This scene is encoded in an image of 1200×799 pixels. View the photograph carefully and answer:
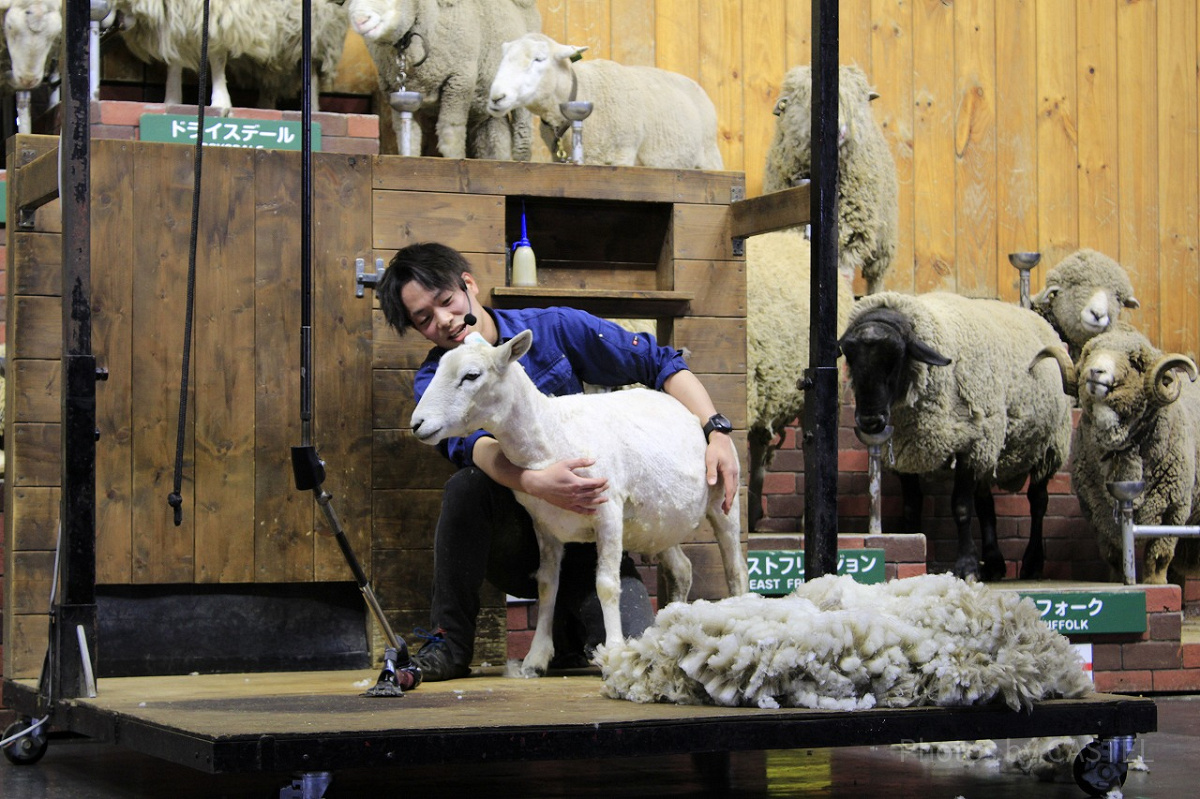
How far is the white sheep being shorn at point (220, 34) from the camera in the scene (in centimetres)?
558

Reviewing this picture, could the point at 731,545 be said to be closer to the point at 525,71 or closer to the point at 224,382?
the point at 224,382

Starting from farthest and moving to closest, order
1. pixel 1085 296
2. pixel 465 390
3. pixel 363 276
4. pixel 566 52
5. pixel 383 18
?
pixel 1085 296 < pixel 566 52 < pixel 383 18 < pixel 363 276 < pixel 465 390

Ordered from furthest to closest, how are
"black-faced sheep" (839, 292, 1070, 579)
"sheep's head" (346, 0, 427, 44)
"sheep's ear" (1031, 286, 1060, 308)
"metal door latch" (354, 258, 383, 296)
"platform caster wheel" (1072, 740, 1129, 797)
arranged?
1. "sheep's ear" (1031, 286, 1060, 308)
2. "black-faced sheep" (839, 292, 1070, 579)
3. "sheep's head" (346, 0, 427, 44)
4. "metal door latch" (354, 258, 383, 296)
5. "platform caster wheel" (1072, 740, 1129, 797)

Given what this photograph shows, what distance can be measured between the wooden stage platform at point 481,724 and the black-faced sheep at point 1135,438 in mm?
3166

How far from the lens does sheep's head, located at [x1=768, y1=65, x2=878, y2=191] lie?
6.59 m

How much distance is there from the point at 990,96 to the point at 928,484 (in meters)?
2.14

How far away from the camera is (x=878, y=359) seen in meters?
5.90

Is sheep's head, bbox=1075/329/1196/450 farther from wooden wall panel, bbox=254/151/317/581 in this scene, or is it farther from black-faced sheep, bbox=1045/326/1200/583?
wooden wall panel, bbox=254/151/317/581

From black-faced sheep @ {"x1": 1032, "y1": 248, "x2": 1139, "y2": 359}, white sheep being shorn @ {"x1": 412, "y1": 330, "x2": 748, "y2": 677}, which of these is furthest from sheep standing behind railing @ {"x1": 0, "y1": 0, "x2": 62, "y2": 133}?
black-faced sheep @ {"x1": 1032, "y1": 248, "x2": 1139, "y2": 359}

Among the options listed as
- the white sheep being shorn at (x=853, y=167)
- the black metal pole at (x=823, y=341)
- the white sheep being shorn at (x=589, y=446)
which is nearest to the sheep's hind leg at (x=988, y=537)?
the white sheep being shorn at (x=853, y=167)

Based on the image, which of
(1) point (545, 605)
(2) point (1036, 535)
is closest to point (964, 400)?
(2) point (1036, 535)

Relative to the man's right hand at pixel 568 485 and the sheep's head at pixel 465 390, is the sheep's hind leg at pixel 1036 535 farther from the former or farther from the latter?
the sheep's head at pixel 465 390

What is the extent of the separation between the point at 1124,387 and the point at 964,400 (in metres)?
0.61

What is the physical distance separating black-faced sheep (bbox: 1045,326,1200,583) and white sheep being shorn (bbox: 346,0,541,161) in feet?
8.00
